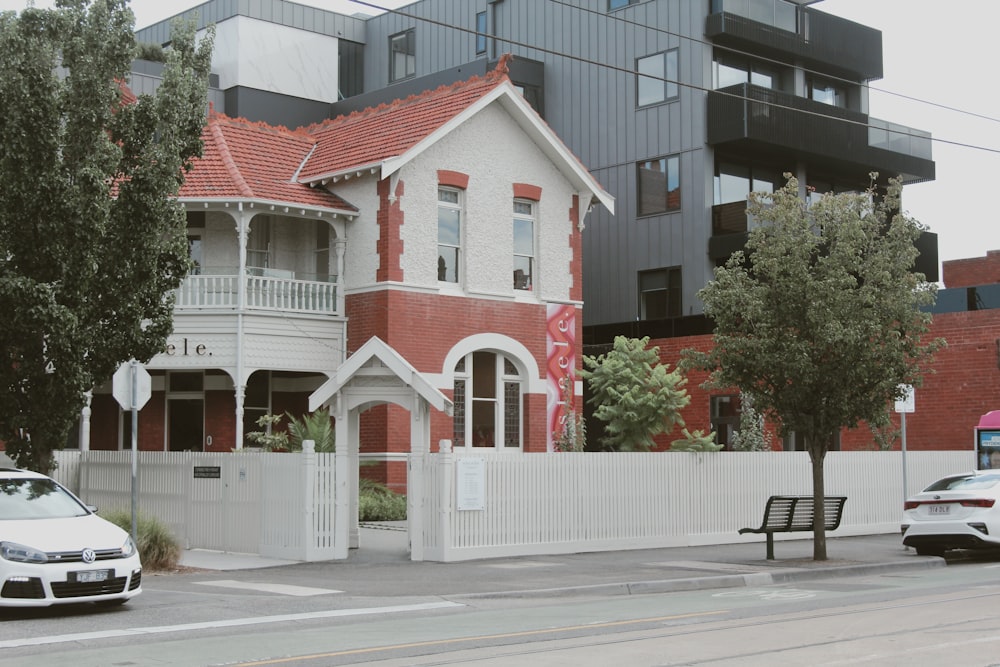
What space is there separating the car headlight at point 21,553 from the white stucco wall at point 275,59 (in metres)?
24.9

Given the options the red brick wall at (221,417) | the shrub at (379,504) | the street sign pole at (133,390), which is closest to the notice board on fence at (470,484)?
the street sign pole at (133,390)

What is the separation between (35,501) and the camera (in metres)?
14.4

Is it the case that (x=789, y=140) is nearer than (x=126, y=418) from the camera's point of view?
No

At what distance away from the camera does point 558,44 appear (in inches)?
1394

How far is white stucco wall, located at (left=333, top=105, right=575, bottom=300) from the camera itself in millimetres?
26594

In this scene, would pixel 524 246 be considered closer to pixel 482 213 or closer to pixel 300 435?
pixel 482 213

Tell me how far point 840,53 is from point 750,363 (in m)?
19.5

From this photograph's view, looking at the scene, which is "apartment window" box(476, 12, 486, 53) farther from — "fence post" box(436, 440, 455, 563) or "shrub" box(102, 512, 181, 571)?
"shrub" box(102, 512, 181, 571)

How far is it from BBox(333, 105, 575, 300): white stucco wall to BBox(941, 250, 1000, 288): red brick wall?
13567 millimetres

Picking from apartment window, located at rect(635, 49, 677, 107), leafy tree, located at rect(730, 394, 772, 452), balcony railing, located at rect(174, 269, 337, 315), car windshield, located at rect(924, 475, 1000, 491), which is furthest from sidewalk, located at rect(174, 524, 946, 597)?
apartment window, located at rect(635, 49, 677, 107)

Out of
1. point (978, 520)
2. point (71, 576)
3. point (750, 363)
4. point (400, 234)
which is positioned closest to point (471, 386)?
point (400, 234)

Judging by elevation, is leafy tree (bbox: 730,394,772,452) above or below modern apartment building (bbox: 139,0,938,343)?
below

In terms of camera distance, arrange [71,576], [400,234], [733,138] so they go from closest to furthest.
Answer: [71,576]
[400,234]
[733,138]

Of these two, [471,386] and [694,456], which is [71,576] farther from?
[471,386]
